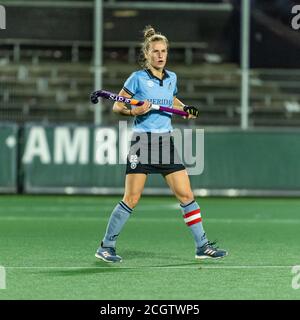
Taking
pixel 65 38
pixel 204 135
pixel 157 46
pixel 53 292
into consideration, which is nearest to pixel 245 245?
pixel 157 46

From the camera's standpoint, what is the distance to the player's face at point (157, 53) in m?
10.1

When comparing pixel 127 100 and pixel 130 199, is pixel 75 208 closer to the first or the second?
pixel 130 199

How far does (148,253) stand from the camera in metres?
11.2

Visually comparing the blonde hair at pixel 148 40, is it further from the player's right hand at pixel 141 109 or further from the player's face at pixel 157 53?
the player's right hand at pixel 141 109

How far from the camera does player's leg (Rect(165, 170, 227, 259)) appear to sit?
10.4 metres

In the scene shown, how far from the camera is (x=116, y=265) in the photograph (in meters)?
10.1

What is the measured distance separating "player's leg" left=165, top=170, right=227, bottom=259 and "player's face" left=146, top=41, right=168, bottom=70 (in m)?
1.01

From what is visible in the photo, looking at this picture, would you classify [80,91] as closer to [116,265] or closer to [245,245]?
[245,245]

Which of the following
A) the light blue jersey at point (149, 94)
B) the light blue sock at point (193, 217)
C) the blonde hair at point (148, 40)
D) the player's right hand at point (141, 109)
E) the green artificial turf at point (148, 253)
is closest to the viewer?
the green artificial turf at point (148, 253)

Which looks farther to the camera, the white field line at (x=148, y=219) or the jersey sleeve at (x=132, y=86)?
the white field line at (x=148, y=219)

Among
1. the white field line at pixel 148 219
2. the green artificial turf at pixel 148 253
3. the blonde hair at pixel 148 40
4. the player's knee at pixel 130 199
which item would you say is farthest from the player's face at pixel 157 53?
the white field line at pixel 148 219

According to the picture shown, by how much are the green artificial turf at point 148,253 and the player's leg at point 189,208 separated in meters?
0.17

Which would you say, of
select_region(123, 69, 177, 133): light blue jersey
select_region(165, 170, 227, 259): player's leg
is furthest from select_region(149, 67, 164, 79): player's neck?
select_region(165, 170, 227, 259): player's leg

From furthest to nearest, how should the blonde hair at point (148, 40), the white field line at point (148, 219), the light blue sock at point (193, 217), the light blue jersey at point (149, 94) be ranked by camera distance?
the white field line at point (148, 219), the light blue sock at point (193, 217), the light blue jersey at point (149, 94), the blonde hair at point (148, 40)
